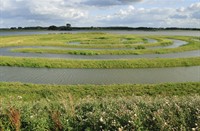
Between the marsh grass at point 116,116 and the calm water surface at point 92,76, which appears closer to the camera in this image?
the marsh grass at point 116,116

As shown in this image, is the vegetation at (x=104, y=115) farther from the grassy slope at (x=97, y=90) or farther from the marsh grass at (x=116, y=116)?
the grassy slope at (x=97, y=90)

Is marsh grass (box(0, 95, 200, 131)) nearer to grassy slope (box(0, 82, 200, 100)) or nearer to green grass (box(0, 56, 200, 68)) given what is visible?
grassy slope (box(0, 82, 200, 100))

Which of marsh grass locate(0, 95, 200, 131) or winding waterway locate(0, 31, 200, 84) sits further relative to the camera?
winding waterway locate(0, 31, 200, 84)

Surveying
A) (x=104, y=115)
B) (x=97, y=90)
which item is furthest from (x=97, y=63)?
(x=104, y=115)

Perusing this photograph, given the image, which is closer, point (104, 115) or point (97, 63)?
point (104, 115)

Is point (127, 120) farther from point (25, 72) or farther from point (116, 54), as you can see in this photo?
point (116, 54)

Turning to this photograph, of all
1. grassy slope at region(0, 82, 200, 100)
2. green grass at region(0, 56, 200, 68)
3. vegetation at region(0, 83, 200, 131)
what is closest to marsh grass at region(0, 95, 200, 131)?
vegetation at region(0, 83, 200, 131)

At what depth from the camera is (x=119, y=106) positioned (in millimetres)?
8445

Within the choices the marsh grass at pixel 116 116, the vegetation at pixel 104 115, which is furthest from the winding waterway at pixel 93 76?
the marsh grass at pixel 116 116

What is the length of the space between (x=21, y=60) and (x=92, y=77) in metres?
15.1

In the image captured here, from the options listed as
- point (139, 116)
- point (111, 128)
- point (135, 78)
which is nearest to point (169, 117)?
point (139, 116)

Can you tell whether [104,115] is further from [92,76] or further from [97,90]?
[92,76]

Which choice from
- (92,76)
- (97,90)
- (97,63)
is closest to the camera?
(97,90)

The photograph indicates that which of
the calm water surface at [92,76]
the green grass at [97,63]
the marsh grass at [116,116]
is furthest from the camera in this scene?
the green grass at [97,63]
